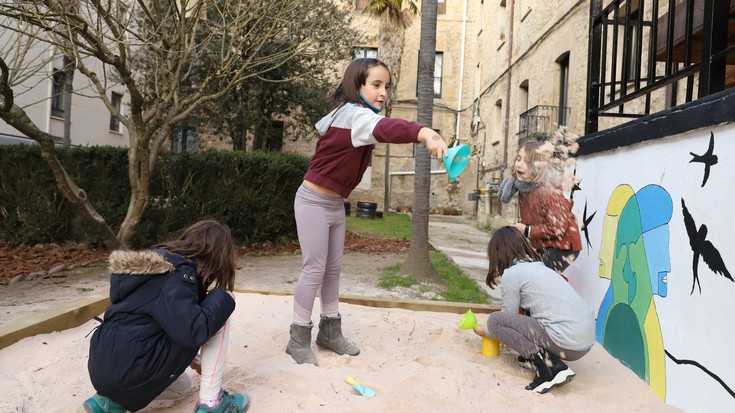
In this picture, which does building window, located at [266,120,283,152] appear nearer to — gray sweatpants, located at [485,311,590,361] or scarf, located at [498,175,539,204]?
scarf, located at [498,175,539,204]

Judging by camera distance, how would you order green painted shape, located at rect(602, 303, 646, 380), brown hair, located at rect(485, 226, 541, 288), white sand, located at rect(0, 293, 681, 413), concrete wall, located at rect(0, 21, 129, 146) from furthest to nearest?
concrete wall, located at rect(0, 21, 129, 146)
brown hair, located at rect(485, 226, 541, 288)
green painted shape, located at rect(602, 303, 646, 380)
white sand, located at rect(0, 293, 681, 413)

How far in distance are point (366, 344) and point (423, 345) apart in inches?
14.3

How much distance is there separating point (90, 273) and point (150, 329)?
5.09 meters

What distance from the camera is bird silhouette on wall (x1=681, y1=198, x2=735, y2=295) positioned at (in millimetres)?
2094

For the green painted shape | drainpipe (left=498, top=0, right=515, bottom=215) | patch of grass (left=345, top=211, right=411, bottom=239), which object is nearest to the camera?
the green painted shape

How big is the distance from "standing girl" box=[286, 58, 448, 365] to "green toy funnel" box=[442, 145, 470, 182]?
0.54 m

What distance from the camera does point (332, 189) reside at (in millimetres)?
2793

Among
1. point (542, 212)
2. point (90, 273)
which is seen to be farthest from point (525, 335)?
point (90, 273)

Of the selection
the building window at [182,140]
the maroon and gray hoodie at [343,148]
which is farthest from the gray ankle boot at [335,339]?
the building window at [182,140]

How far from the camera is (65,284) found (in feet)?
18.8

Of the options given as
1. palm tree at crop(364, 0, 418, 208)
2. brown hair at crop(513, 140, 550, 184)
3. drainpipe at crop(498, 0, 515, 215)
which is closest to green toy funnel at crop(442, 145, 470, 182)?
brown hair at crop(513, 140, 550, 184)

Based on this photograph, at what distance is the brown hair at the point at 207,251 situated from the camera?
2.20 m

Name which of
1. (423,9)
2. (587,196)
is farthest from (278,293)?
(423,9)

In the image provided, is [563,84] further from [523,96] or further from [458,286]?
[458,286]
